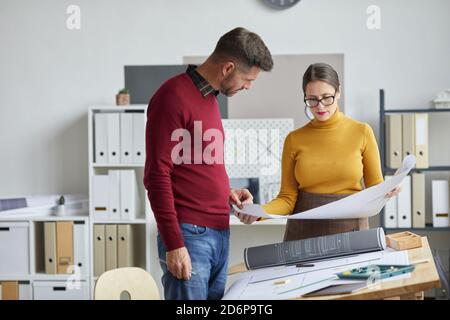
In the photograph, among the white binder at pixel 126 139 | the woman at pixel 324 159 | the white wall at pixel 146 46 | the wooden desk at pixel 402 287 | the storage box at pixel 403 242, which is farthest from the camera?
the white binder at pixel 126 139

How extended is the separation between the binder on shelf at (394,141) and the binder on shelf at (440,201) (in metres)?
0.16

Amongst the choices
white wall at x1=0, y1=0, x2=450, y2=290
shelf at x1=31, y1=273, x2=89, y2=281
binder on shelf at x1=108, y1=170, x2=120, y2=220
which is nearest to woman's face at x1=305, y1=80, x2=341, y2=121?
white wall at x1=0, y1=0, x2=450, y2=290

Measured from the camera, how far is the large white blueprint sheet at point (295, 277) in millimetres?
970

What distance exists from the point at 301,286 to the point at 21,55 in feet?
4.00

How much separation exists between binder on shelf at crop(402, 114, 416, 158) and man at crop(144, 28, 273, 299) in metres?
1.52

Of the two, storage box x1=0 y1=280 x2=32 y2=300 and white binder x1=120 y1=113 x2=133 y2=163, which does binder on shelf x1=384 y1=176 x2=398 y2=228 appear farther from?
storage box x1=0 y1=280 x2=32 y2=300

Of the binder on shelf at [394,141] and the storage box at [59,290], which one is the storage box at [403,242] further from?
the storage box at [59,290]

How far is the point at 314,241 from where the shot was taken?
1.13 meters

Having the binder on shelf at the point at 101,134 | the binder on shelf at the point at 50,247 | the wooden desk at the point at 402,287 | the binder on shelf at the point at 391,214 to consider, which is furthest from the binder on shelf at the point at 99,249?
the wooden desk at the point at 402,287

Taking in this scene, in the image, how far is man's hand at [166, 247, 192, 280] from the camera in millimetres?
1102

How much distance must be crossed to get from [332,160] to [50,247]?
62.5 inches

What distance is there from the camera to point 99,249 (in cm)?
260

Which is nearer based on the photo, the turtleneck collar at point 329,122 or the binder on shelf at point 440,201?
the turtleneck collar at point 329,122
